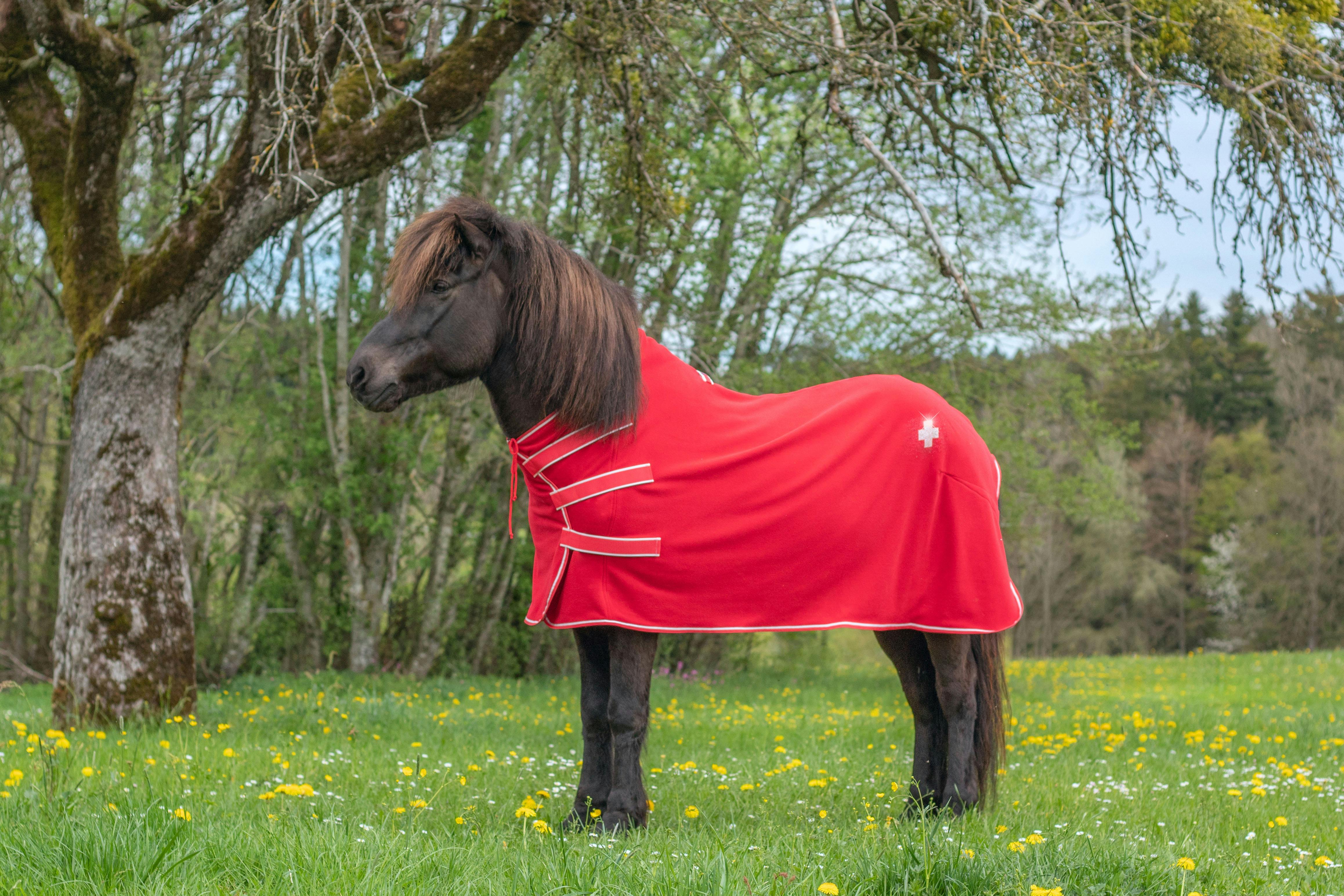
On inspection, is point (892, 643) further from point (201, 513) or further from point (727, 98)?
point (201, 513)

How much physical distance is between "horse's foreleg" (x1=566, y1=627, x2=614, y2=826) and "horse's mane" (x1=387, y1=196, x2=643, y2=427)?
0.85 metres

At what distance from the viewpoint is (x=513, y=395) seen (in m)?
3.49

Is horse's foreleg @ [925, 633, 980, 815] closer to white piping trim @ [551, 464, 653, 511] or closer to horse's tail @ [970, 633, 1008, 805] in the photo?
Answer: horse's tail @ [970, 633, 1008, 805]

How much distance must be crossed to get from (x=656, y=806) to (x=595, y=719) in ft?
1.96

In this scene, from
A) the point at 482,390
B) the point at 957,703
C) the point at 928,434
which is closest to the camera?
the point at 928,434

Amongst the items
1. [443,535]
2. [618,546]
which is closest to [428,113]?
[618,546]

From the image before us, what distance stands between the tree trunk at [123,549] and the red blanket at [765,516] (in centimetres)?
321

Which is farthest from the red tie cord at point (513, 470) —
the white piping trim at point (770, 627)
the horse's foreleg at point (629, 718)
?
the horse's foreleg at point (629, 718)

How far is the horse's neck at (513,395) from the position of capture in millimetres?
3473

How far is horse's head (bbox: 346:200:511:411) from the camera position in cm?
322

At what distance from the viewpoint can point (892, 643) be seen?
396 centimetres

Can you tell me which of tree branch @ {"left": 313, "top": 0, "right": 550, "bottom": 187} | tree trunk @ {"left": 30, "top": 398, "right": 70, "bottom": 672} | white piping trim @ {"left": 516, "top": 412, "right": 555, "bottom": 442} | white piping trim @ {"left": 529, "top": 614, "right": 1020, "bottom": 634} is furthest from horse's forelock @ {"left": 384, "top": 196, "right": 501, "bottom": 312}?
tree trunk @ {"left": 30, "top": 398, "right": 70, "bottom": 672}

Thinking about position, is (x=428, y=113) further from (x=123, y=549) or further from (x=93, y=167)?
(x=123, y=549)

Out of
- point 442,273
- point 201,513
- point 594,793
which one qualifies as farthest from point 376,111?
point 201,513
